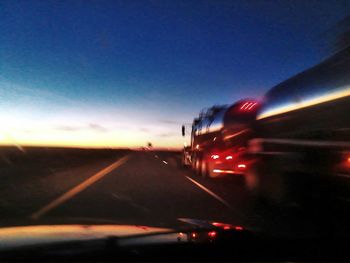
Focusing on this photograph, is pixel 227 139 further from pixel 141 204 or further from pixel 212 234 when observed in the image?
pixel 212 234

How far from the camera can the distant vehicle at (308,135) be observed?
10.0m

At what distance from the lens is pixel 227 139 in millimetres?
23281

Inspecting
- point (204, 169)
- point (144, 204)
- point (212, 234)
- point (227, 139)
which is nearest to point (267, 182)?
point (144, 204)

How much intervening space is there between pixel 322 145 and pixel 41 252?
23.7 ft

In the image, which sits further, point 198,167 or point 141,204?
point 198,167

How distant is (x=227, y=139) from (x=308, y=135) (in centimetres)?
1175

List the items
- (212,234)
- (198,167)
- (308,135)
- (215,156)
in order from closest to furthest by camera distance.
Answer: (212,234) → (308,135) → (215,156) → (198,167)

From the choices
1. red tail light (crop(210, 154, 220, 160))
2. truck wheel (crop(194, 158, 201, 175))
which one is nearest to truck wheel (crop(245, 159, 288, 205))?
red tail light (crop(210, 154, 220, 160))

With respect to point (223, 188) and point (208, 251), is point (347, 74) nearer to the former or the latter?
point (208, 251)

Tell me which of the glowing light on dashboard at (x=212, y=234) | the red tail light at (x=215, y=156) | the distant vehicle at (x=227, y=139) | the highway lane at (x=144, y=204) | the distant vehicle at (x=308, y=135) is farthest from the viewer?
the red tail light at (x=215, y=156)

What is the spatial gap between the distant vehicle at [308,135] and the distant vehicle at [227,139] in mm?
4933

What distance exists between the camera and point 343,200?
415 inches

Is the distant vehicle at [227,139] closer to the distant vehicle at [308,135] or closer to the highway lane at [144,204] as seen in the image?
the highway lane at [144,204]

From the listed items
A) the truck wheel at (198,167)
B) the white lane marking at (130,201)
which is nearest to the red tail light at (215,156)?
the truck wheel at (198,167)
